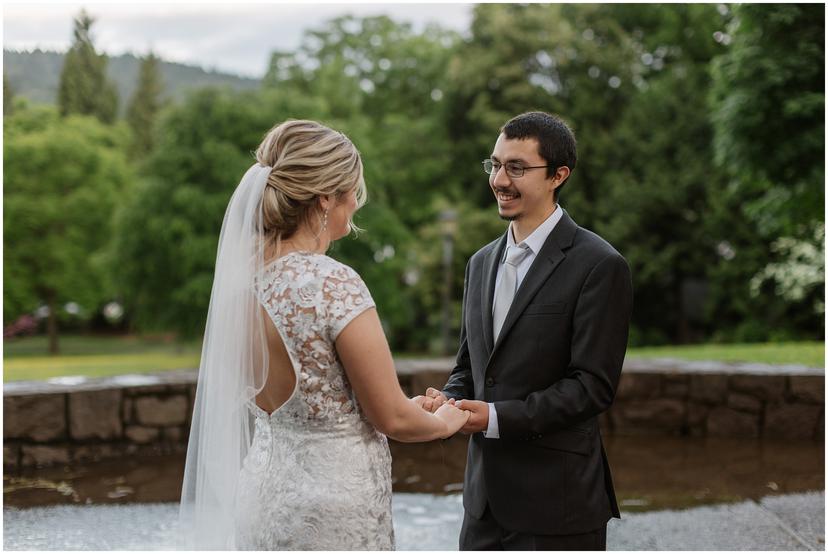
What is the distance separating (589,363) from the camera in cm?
261

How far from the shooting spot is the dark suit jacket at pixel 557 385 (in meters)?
2.61

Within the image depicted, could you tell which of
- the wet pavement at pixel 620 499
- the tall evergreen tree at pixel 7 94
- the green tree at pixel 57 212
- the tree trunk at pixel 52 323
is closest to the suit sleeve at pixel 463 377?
the wet pavement at pixel 620 499

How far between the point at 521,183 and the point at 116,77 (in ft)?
105

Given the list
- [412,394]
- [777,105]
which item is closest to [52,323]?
[777,105]

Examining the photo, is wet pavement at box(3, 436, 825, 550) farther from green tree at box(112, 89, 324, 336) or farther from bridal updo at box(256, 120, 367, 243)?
green tree at box(112, 89, 324, 336)

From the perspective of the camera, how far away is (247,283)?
247 centimetres

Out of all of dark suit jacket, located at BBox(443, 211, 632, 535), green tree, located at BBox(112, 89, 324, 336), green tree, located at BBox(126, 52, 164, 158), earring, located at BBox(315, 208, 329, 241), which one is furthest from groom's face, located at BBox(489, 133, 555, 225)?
green tree, located at BBox(126, 52, 164, 158)

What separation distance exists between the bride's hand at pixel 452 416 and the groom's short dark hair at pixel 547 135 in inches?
32.6

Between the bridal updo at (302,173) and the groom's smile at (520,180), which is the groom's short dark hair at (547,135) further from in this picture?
the bridal updo at (302,173)

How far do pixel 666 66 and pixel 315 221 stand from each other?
26234mm

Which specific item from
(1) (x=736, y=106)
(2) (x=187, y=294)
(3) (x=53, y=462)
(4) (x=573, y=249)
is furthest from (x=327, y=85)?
(4) (x=573, y=249)

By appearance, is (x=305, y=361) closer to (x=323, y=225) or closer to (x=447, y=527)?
(x=323, y=225)

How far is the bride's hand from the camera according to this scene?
8.60ft

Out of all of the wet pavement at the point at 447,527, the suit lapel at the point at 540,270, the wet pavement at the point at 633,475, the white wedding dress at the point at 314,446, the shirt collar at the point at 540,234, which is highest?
the shirt collar at the point at 540,234
